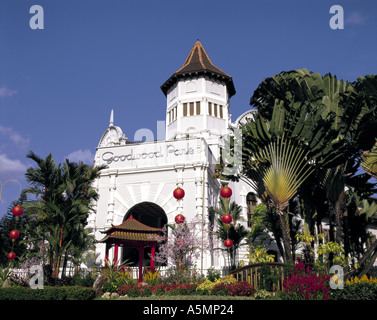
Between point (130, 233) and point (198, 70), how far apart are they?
68.3ft

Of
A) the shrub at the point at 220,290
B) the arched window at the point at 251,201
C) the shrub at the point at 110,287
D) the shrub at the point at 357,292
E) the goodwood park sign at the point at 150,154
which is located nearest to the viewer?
the shrub at the point at 357,292

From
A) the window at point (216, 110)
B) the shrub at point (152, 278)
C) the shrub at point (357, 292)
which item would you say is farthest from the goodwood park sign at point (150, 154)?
the shrub at point (357, 292)

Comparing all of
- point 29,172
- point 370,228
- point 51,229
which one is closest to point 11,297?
point 51,229

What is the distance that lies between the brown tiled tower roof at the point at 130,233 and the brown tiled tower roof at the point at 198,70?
20.0 meters

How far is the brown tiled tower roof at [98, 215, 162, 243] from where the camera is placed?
2003 cm

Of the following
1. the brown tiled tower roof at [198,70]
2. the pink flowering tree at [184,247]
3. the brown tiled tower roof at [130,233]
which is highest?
the brown tiled tower roof at [198,70]

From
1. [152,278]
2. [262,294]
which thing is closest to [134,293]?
[152,278]

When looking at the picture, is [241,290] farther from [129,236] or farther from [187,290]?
[129,236]

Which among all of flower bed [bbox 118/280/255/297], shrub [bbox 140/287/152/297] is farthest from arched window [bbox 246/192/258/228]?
shrub [bbox 140/287/152/297]

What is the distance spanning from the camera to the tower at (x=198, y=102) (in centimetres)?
3422

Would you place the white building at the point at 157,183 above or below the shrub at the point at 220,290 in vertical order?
above

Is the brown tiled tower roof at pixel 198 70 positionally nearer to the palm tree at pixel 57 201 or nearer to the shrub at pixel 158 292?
the palm tree at pixel 57 201

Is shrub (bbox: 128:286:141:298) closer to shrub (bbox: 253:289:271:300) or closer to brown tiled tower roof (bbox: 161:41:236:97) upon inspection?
shrub (bbox: 253:289:271:300)
